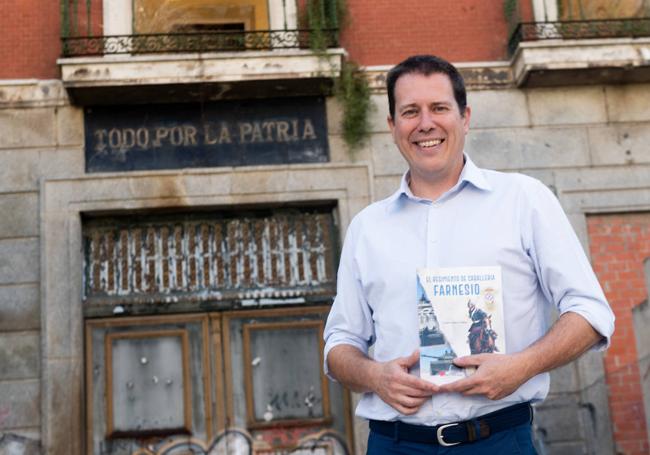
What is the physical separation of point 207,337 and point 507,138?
3.63m

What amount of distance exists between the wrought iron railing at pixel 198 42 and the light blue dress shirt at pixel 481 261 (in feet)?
21.2

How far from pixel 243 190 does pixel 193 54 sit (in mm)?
1409

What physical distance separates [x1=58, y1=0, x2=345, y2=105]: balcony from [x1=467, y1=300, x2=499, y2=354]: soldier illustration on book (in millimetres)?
6645

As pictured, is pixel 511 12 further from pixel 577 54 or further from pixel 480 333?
pixel 480 333

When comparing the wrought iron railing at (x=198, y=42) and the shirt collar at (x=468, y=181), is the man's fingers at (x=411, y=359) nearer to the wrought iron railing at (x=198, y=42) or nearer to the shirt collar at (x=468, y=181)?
the shirt collar at (x=468, y=181)

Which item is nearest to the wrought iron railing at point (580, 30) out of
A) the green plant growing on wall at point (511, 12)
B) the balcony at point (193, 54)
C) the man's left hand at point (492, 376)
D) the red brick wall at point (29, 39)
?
the green plant growing on wall at point (511, 12)

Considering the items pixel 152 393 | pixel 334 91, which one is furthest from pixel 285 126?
pixel 152 393

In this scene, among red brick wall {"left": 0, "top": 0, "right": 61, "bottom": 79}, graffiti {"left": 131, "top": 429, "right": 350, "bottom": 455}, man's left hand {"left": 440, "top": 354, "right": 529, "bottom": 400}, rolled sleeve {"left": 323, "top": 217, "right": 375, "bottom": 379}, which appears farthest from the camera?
red brick wall {"left": 0, "top": 0, "right": 61, "bottom": 79}

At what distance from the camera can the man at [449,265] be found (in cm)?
268

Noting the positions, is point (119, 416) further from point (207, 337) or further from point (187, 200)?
point (187, 200)

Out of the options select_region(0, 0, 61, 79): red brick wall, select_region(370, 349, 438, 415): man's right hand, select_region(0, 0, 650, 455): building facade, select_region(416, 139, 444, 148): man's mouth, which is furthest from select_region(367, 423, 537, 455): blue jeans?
select_region(0, 0, 61, 79): red brick wall

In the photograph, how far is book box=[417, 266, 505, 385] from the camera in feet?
8.63

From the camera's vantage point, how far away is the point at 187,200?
9117 millimetres

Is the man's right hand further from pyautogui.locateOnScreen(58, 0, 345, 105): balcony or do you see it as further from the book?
pyautogui.locateOnScreen(58, 0, 345, 105): balcony
